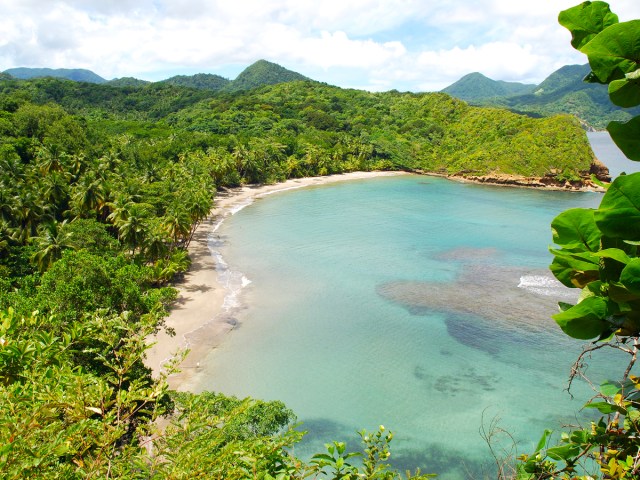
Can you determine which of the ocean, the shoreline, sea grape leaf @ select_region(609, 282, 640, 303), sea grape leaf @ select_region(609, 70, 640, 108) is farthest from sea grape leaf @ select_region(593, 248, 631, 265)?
the shoreline

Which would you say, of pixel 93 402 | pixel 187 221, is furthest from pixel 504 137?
pixel 93 402

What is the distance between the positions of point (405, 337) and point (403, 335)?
210mm

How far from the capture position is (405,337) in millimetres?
22688

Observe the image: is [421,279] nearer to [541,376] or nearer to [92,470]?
[541,376]

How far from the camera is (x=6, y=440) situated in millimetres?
3635

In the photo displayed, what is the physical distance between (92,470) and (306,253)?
103ft

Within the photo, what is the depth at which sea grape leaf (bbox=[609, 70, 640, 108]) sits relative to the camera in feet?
5.78

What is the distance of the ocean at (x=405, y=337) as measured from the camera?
16531 millimetres

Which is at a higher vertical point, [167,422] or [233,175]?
[233,175]

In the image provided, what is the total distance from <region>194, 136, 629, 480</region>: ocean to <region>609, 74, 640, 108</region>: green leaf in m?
5.65

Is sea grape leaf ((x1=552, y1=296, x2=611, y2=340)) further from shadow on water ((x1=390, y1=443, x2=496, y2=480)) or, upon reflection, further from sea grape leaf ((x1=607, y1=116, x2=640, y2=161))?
shadow on water ((x1=390, y1=443, x2=496, y2=480))

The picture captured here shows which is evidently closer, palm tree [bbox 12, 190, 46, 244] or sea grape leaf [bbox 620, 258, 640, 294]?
sea grape leaf [bbox 620, 258, 640, 294]

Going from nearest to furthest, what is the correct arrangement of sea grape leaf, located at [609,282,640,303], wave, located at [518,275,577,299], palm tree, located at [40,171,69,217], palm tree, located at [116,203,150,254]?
sea grape leaf, located at [609,282,640,303], palm tree, located at [116,203,150,254], wave, located at [518,275,577,299], palm tree, located at [40,171,69,217]

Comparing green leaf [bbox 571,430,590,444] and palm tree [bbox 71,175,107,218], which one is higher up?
green leaf [bbox 571,430,590,444]
